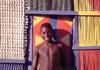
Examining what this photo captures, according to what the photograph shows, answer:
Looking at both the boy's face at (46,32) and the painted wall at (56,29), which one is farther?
the painted wall at (56,29)

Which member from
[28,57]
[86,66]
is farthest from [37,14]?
[86,66]

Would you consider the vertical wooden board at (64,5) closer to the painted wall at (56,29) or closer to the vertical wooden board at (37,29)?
the painted wall at (56,29)

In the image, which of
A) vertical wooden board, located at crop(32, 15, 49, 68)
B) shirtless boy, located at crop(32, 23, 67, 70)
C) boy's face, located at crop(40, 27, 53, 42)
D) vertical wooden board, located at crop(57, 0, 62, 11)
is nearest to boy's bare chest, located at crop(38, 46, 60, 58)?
shirtless boy, located at crop(32, 23, 67, 70)

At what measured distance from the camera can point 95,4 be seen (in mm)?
2766

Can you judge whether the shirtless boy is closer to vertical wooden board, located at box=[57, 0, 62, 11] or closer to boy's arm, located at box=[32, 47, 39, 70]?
boy's arm, located at box=[32, 47, 39, 70]

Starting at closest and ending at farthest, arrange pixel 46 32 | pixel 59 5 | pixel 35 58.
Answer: pixel 46 32
pixel 35 58
pixel 59 5

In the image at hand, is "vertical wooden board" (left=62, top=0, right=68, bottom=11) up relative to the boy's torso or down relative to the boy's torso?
up

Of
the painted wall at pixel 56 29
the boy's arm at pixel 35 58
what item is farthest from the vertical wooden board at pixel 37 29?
the boy's arm at pixel 35 58

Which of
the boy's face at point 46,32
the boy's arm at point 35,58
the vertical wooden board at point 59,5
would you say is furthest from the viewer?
the vertical wooden board at point 59,5

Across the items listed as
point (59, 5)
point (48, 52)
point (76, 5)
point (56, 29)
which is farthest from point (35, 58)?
point (76, 5)

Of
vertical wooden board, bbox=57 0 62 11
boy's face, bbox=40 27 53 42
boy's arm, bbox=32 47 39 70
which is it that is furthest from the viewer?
vertical wooden board, bbox=57 0 62 11

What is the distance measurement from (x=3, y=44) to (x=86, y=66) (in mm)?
1967

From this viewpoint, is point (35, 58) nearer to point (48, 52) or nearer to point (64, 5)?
point (48, 52)

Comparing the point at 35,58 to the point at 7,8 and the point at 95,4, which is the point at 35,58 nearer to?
the point at 7,8
